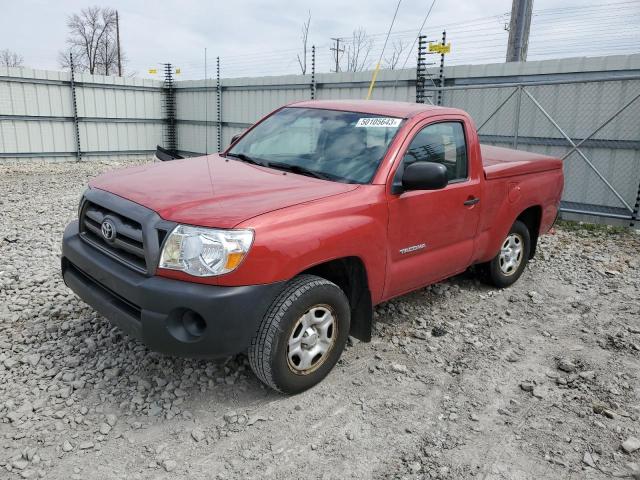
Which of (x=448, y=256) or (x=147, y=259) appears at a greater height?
(x=147, y=259)

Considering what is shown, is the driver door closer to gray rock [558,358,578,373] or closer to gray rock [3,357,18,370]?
gray rock [558,358,578,373]

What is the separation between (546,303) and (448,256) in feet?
5.26

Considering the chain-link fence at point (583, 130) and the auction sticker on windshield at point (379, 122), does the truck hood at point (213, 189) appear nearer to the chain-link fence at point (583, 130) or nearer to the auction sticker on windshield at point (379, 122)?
the auction sticker on windshield at point (379, 122)

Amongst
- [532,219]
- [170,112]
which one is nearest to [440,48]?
[532,219]

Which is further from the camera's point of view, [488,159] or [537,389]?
[488,159]

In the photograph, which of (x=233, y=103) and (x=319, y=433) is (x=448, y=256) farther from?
(x=233, y=103)

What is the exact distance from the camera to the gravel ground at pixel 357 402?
106 inches

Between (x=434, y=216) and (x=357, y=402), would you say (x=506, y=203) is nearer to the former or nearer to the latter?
(x=434, y=216)

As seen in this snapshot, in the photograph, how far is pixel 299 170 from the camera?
370 cm

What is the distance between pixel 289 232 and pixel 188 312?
2.29ft

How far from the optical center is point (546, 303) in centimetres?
511

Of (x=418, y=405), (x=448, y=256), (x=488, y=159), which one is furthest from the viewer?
(x=488, y=159)

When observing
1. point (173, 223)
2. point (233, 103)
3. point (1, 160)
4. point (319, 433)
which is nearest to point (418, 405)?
point (319, 433)

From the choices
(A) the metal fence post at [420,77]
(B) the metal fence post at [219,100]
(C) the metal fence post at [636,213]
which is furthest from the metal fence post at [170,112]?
(C) the metal fence post at [636,213]
